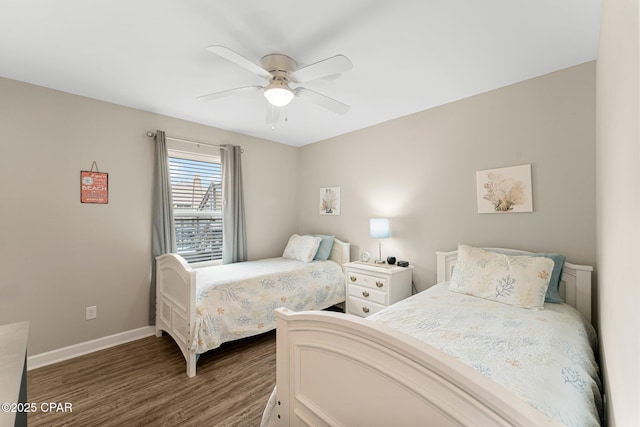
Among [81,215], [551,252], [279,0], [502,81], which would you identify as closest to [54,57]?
[81,215]

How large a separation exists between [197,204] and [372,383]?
3110mm

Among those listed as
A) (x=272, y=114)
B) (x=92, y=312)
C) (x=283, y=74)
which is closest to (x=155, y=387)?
(x=92, y=312)

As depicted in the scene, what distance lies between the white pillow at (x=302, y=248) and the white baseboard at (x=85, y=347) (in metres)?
1.79

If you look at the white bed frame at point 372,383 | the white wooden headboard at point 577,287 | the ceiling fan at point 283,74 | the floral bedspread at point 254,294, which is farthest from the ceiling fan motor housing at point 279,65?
the white wooden headboard at point 577,287

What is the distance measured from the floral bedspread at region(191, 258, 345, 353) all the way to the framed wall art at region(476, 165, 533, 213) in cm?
186

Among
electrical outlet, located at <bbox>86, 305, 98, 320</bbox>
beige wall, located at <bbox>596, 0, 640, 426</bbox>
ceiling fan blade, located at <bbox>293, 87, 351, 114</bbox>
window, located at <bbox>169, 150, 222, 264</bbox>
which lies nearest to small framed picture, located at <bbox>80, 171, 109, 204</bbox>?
window, located at <bbox>169, 150, 222, 264</bbox>

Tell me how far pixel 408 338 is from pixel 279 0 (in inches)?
68.0

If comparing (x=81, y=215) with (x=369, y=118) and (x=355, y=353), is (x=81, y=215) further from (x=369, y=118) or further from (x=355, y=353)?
(x=369, y=118)

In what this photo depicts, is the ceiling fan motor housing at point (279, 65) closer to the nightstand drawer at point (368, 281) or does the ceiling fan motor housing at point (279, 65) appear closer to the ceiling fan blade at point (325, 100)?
the ceiling fan blade at point (325, 100)

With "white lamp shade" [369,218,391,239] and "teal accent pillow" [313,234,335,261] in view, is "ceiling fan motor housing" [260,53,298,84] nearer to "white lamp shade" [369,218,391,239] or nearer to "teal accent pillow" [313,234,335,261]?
"white lamp shade" [369,218,391,239]

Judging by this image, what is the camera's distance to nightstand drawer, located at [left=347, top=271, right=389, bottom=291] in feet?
9.20

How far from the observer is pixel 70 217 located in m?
2.55

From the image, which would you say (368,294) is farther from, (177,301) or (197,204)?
(197,204)

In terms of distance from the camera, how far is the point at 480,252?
217 centimetres
